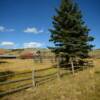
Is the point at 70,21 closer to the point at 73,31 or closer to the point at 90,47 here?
the point at 73,31

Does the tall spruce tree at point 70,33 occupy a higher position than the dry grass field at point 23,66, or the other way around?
the tall spruce tree at point 70,33

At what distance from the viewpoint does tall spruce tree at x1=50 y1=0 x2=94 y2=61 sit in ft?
90.2

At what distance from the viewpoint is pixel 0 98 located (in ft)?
34.9

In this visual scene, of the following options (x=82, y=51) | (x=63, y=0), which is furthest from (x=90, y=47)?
(x=63, y=0)

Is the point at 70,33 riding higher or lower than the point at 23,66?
higher

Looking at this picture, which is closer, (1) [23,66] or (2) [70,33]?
(2) [70,33]

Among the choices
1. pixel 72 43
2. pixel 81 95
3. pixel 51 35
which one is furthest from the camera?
pixel 51 35

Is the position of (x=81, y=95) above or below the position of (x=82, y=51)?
below

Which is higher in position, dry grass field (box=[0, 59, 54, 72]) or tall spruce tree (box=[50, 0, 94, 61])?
tall spruce tree (box=[50, 0, 94, 61])

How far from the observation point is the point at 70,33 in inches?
1098

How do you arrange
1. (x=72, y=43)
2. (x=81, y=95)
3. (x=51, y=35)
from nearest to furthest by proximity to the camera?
1. (x=81, y=95)
2. (x=72, y=43)
3. (x=51, y=35)

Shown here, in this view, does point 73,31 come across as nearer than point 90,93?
No

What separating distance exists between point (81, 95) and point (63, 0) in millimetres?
20978

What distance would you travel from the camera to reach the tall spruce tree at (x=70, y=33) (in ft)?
90.2
